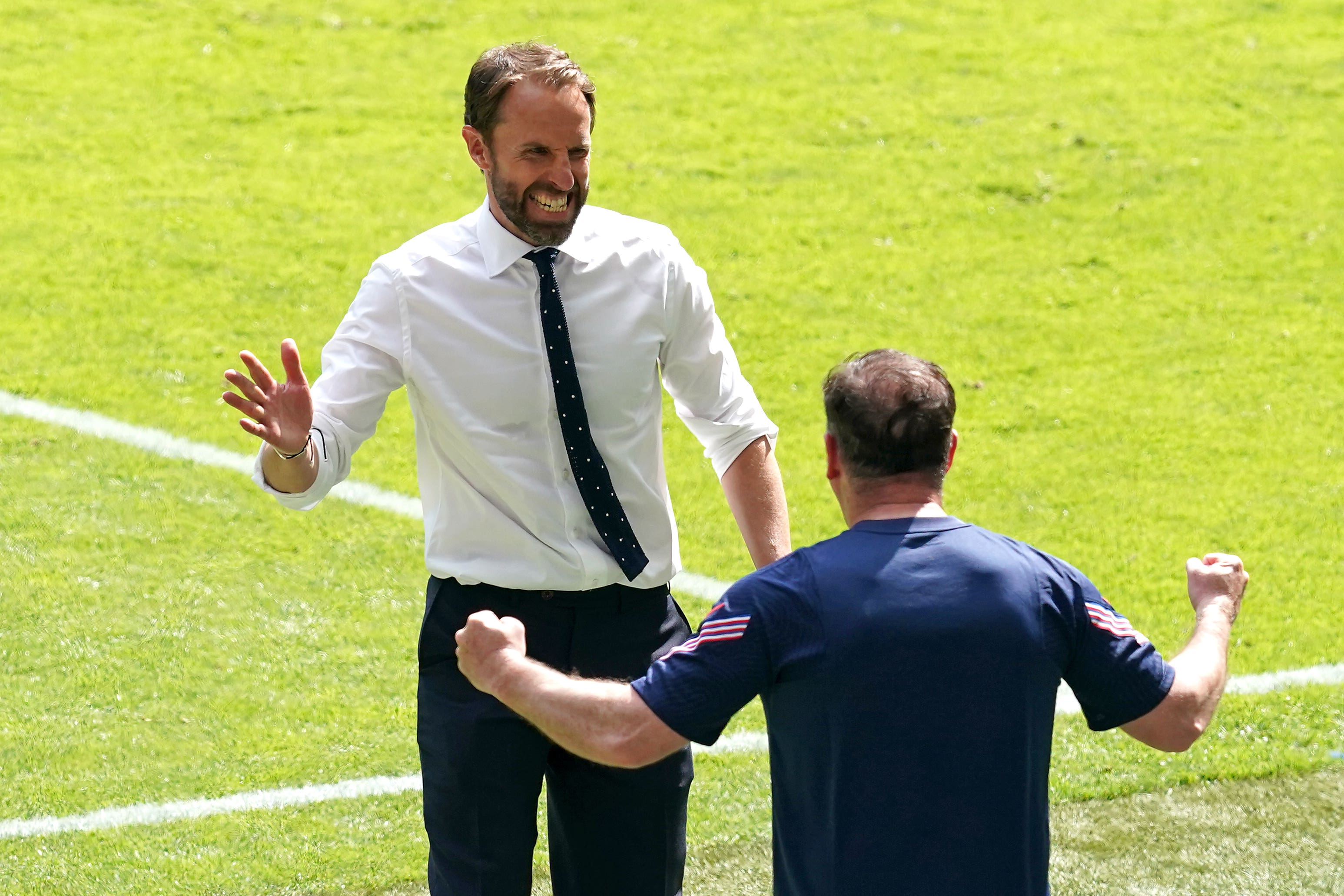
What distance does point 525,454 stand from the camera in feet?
12.0

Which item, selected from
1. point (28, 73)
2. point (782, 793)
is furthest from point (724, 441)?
point (28, 73)

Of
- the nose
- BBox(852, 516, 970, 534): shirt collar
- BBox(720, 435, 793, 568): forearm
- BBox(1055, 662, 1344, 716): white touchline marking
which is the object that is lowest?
BBox(1055, 662, 1344, 716): white touchline marking

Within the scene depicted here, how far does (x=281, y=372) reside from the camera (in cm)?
817

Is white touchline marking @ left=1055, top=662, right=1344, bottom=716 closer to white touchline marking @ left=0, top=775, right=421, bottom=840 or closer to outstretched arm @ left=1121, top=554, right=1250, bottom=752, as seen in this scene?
white touchline marking @ left=0, top=775, right=421, bottom=840

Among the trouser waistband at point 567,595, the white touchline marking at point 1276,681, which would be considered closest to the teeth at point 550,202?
the trouser waistband at point 567,595

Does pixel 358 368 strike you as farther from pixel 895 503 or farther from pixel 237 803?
pixel 237 803

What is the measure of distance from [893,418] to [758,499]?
1100 millimetres

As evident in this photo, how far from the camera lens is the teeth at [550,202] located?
11.9ft

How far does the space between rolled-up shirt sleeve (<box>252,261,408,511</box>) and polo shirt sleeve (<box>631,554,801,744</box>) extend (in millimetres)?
1189

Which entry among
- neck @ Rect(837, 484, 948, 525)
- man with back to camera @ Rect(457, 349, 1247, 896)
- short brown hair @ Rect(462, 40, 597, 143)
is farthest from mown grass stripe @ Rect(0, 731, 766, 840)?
neck @ Rect(837, 484, 948, 525)

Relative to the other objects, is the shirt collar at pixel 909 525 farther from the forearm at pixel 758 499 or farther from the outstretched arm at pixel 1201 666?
the forearm at pixel 758 499

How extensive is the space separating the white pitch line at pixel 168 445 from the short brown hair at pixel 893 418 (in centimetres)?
401

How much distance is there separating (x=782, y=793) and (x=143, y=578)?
4.52 metres

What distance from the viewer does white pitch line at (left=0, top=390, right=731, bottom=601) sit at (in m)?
7.36
